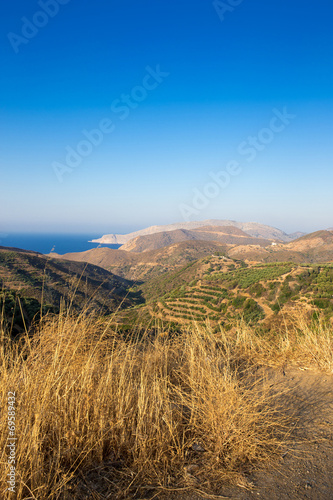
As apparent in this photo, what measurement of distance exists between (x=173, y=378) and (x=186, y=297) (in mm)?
36043

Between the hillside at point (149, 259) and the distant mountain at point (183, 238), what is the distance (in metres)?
44.2

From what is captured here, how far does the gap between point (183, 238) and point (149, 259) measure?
245 ft

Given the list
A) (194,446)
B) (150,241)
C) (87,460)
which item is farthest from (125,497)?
(150,241)

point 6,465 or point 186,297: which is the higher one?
point 6,465

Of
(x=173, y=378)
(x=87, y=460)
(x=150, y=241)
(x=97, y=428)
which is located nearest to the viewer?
(x=87, y=460)

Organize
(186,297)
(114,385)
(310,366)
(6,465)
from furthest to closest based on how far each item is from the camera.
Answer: (186,297) < (310,366) < (114,385) < (6,465)

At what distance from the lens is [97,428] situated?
1868mm

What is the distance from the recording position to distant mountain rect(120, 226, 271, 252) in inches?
6225

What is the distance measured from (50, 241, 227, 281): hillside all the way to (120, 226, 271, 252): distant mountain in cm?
4422

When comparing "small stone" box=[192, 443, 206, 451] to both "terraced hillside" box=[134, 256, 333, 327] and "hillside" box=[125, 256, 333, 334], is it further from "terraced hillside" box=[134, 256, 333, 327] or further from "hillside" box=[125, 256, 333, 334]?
"terraced hillside" box=[134, 256, 333, 327]

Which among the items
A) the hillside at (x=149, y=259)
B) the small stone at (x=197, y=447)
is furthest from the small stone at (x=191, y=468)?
the hillside at (x=149, y=259)

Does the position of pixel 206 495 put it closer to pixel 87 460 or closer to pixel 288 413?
pixel 87 460

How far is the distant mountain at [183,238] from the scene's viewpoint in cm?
15812

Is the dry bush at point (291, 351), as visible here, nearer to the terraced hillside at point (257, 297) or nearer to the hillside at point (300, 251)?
the terraced hillside at point (257, 297)
